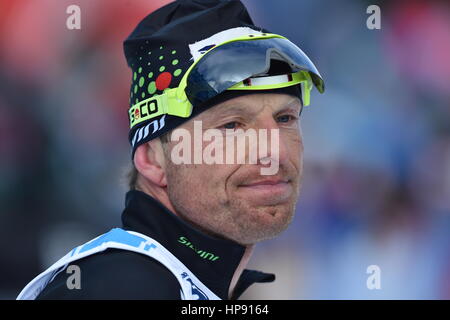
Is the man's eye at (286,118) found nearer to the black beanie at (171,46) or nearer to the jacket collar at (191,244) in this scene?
the black beanie at (171,46)

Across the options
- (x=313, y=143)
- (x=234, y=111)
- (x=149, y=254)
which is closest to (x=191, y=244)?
(x=149, y=254)

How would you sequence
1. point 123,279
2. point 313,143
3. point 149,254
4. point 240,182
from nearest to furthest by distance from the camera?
point 123,279
point 149,254
point 240,182
point 313,143

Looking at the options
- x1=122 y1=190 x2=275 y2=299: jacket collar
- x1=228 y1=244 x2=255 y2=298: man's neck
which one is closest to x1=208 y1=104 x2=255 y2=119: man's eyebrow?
x1=122 y1=190 x2=275 y2=299: jacket collar

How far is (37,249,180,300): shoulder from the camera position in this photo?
6.37 feet

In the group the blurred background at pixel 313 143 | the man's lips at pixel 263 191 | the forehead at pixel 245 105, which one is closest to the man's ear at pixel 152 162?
the forehead at pixel 245 105

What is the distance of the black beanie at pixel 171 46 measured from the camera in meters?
2.47

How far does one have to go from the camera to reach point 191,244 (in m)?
2.35

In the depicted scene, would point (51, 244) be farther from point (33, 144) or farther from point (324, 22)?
point (324, 22)

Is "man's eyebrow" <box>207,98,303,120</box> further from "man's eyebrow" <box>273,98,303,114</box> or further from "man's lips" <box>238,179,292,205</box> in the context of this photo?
"man's lips" <box>238,179,292,205</box>

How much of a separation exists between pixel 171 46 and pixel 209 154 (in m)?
0.50

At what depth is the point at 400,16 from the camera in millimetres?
6523

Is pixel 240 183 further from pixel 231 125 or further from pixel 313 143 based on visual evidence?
pixel 313 143

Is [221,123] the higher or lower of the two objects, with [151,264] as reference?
higher
